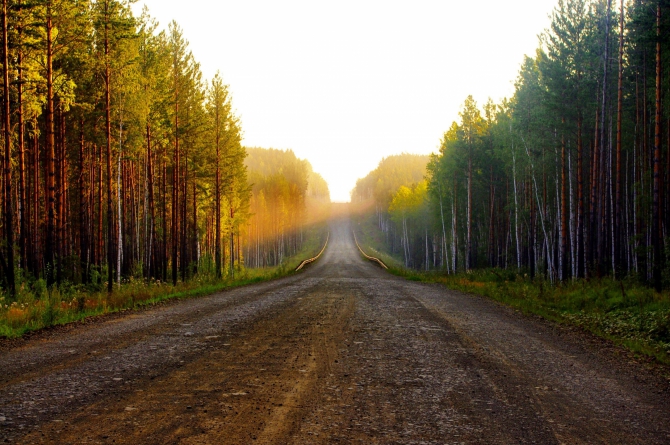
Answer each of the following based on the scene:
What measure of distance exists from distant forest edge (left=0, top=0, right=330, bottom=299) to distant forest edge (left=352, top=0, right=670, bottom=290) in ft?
68.7

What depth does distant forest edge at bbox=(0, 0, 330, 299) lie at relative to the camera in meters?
15.8

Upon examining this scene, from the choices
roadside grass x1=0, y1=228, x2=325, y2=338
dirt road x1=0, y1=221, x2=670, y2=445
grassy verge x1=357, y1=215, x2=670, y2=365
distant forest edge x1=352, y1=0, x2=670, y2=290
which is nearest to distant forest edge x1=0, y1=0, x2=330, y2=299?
roadside grass x1=0, y1=228, x2=325, y2=338

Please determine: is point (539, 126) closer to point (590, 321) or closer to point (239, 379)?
point (590, 321)

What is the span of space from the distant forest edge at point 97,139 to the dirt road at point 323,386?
33.4 ft

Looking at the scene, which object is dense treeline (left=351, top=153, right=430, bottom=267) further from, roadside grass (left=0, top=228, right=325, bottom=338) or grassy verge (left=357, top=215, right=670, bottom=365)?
roadside grass (left=0, top=228, right=325, bottom=338)

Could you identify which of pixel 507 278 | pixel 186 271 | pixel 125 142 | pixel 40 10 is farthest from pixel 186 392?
pixel 186 271

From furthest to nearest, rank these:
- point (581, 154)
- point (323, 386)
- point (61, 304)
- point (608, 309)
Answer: point (581, 154), point (608, 309), point (61, 304), point (323, 386)

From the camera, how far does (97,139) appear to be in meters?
21.8

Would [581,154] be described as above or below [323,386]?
above

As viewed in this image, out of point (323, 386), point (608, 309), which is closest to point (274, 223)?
point (608, 309)

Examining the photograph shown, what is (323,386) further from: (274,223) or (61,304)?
(274,223)

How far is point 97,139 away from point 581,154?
25.4 m

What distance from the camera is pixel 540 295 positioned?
1588 centimetres

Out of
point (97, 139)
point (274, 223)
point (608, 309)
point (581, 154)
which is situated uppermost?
point (97, 139)
